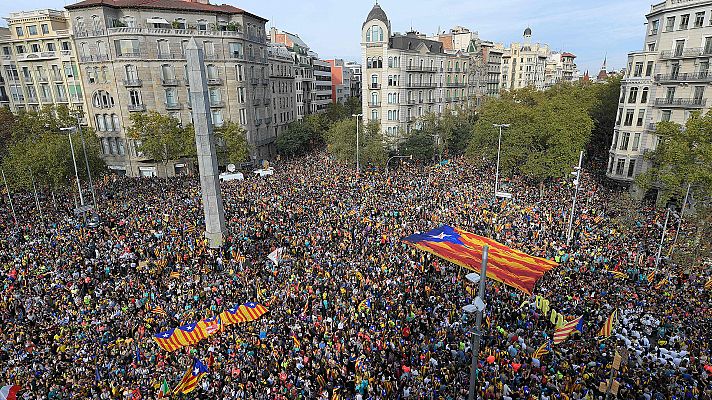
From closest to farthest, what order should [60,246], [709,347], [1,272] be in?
1. [709,347]
2. [1,272]
3. [60,246]

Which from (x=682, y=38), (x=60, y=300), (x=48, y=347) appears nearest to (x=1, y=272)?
(x=60, y=300)

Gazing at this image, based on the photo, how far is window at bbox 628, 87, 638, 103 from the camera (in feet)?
137

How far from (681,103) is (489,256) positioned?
27361 mm

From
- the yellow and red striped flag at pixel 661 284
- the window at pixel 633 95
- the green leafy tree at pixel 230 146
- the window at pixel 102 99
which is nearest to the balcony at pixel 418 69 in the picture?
the green leafy tree at pixel 230 146

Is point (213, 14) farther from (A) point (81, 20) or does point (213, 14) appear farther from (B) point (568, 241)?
(B) point (568, 241)

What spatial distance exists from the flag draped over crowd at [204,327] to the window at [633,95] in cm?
4162

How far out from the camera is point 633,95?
139 feet

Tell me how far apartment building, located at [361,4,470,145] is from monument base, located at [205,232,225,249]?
3175 cm

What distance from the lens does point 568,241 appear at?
29.6 m

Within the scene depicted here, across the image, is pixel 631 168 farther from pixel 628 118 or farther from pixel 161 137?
pixel 161 137

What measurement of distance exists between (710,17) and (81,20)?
2562 inches

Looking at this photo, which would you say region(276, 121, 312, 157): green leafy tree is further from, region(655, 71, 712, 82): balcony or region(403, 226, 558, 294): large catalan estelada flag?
region(655, 71, 712, 82): balcony

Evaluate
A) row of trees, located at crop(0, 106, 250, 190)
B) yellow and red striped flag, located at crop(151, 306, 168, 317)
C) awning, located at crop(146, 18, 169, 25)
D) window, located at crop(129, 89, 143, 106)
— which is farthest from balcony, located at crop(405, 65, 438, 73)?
yellow and red striped flag, located at crop(151, 306, 168, 317)

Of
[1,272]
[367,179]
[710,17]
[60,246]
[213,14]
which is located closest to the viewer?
[1,272]
